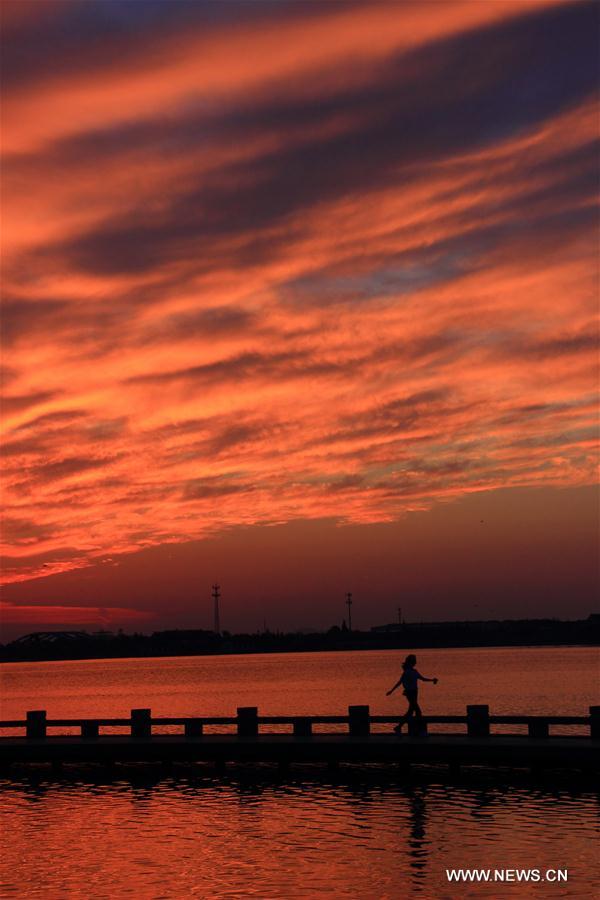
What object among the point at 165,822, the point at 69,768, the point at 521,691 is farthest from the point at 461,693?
the point at 165,822

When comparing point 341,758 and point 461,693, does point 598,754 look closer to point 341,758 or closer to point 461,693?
point 341,758

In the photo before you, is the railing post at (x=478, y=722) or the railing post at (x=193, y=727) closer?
the railing post at (x=478, y=722)

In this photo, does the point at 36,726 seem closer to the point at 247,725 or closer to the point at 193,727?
the point at 193,727

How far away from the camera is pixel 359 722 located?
32.5 metres

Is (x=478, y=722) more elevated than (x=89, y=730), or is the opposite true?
(x=478, y=722)

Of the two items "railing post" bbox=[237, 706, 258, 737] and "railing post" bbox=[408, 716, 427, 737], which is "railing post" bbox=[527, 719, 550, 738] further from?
"railing post" bbox=[237, 706, 258, 737]

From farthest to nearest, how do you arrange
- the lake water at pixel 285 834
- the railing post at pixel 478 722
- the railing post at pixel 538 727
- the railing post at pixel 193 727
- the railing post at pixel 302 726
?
the railing post at pixel 193 727 < the railing post at pixel 302 726 < the railing post at pixel 478 722 < the railing post at pixel 538 727 < the lake water at pixel 285 834

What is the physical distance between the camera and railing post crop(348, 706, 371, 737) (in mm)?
32438

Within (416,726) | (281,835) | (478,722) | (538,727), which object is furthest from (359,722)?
(281,835)

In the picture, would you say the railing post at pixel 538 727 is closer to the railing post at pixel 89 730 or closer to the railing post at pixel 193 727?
the railing post at pixel 193 727

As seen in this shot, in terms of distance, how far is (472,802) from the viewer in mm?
26922

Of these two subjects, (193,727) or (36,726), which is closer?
(193,727)

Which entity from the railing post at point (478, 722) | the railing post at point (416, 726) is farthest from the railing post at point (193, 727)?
the railing post at point (478, 722)

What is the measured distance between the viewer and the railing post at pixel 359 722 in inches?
1277
